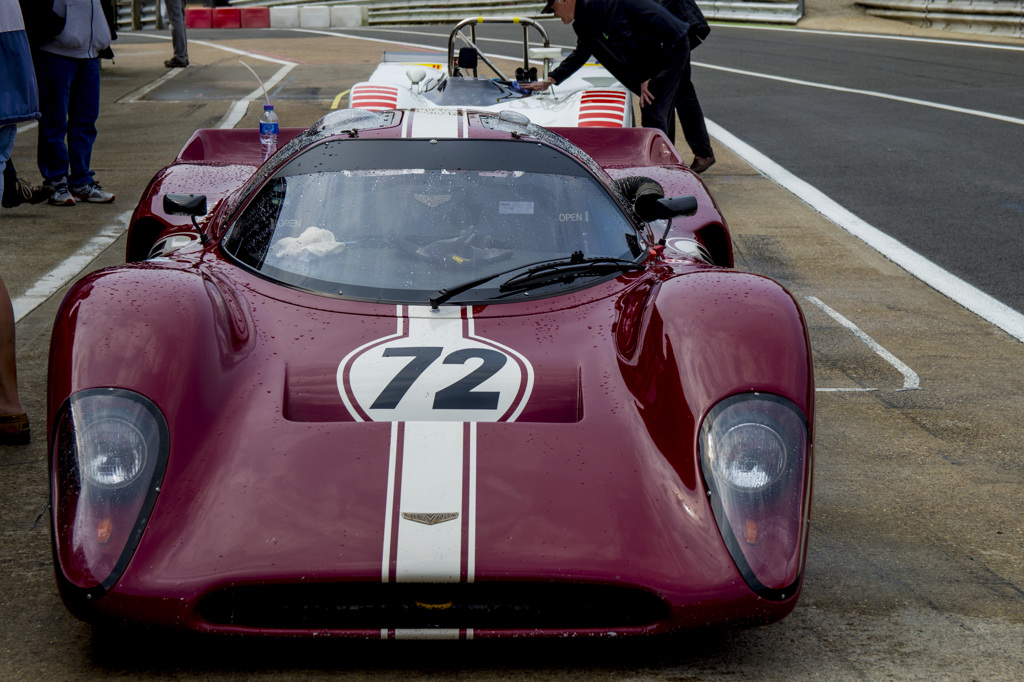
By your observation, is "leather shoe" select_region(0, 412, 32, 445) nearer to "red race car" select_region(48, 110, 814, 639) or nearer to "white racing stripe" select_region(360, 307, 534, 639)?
"red race car" select_region(48, 110, 814, 639)

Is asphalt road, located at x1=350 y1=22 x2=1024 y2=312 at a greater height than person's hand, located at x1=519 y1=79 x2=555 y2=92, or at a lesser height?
lesser

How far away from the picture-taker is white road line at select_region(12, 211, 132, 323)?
5.44 metres

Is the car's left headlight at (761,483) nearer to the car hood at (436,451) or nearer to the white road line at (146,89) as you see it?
the car hood at (436,451)

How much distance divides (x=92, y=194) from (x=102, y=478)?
19.1 ft

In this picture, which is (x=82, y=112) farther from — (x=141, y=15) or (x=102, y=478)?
(x=141, y=15)

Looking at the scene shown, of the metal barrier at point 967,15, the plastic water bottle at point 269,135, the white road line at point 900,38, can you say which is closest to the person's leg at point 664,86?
the plastic water bottle at point 269,135

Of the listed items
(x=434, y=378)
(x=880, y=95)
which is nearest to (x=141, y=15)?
(x=880, y=95)

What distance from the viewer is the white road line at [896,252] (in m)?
5.64

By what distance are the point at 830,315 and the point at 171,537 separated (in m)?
3.98

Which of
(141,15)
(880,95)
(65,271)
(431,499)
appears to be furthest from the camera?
(141,15)

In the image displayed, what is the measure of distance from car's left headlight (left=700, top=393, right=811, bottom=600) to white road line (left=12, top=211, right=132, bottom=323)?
11.7 feet

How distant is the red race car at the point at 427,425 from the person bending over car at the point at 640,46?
192 inches

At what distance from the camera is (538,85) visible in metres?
8.59

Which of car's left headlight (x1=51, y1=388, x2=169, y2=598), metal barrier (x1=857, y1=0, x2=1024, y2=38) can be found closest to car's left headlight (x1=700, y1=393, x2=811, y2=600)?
car's left headlight (x1=51, y1=388, x2=169, y2=598)
